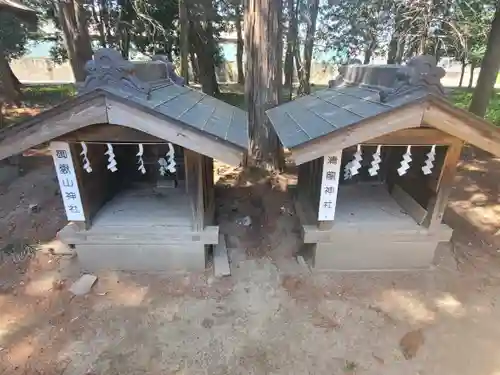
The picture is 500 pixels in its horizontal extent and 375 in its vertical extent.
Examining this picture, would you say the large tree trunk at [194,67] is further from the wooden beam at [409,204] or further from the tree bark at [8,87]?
the wooden beam at [409,204]

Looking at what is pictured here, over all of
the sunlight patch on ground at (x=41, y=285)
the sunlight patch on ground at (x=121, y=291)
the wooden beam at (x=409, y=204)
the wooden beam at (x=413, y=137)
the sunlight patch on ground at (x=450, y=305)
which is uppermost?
the wooden beam at (x=413, y=137)

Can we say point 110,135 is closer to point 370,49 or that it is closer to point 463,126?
point 463,126

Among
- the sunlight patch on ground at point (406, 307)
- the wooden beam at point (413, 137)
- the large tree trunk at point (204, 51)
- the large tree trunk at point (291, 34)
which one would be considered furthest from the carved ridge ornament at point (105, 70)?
the large tree trunk at point (204, 51)

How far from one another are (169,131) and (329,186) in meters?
2.14

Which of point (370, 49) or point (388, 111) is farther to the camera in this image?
point (370, 49)

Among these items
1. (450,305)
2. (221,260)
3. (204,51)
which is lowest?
(450,305)

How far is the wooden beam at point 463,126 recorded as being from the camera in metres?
3.66

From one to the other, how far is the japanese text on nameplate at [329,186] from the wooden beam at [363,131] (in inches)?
18.4

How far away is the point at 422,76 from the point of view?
3691 mm

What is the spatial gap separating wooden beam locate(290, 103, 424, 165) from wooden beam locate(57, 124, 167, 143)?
5.73ft

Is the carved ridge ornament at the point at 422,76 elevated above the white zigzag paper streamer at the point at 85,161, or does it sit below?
above

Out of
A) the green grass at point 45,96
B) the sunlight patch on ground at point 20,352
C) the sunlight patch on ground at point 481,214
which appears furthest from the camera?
the green grass at point 45,96

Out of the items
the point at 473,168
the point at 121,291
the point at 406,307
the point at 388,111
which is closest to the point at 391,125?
the point at 388,111

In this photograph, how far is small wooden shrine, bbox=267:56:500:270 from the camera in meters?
3.71
